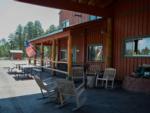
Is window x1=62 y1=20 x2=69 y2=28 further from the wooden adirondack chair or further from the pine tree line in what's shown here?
the pine tree line

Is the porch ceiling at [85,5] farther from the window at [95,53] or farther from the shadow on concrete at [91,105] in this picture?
the shadow on concrete at [91,105]

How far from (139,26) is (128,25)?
2.36 feet

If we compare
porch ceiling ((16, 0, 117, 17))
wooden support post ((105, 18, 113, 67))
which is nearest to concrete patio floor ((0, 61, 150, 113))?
wooden support post ((105, 18, 113, 67))

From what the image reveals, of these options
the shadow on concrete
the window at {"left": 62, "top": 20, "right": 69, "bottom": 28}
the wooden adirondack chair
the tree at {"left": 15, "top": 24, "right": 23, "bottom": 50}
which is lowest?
the shadow on concrete

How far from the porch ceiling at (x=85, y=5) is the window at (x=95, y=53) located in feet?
8.12

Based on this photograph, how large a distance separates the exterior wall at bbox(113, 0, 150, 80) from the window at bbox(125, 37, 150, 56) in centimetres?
23

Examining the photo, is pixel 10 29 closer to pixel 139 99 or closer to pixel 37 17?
pixel 37 17

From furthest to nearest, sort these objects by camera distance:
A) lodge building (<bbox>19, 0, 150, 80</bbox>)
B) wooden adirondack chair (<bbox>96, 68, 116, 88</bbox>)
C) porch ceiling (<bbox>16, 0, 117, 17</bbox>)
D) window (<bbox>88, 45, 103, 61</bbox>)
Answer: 1. window (<bbox>88, 45, 103, 61</bbox>)
2. wooden adirondack chair (<bbox>96, 68, 116, 88</bbox>)
3. lodge building (<bbox>19, 0, 150, 80</bbox>)
4. porch ceiling (<bbox>16, 0, 117, 17</bbox>)

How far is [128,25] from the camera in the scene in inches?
386

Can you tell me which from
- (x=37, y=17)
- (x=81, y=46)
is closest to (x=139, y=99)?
(x=81, y=46)

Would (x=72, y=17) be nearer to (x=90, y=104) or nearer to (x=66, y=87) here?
(x=90, y=104)

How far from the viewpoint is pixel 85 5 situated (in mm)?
9664

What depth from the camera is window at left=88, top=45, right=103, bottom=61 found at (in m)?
12.3

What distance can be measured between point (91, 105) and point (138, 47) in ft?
14.8
